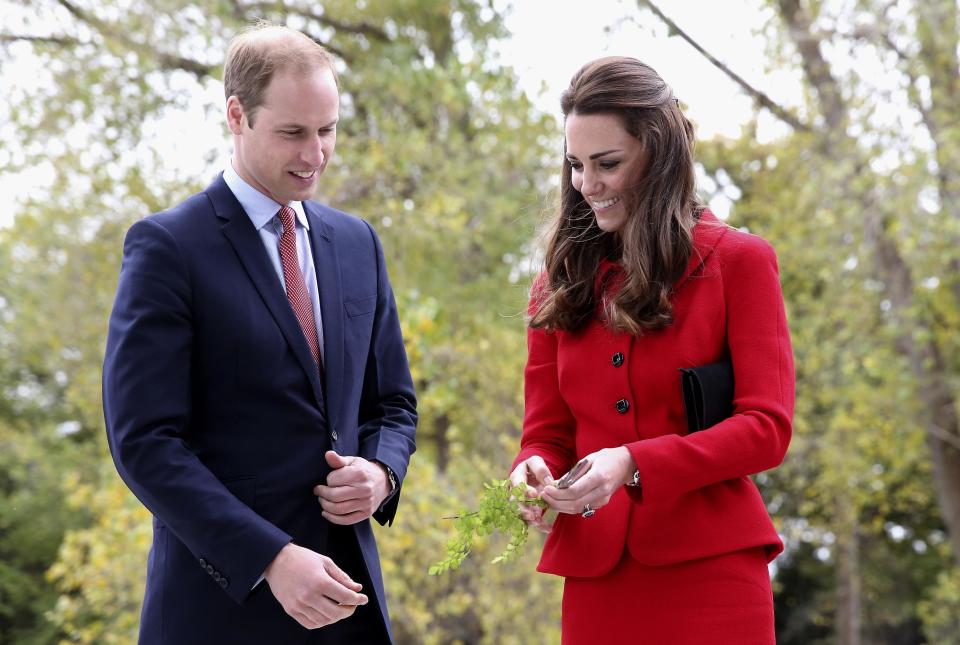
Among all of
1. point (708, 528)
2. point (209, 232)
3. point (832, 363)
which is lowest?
point (832, 363)

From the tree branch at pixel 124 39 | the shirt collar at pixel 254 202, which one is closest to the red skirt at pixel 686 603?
the shirt collar at pixel 254 202

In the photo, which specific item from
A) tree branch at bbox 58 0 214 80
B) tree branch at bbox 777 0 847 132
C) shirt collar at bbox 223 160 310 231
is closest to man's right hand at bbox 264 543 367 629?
shirt collar at bbox 223 160 310 231

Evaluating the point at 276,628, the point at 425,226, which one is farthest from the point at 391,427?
the point at 425,226

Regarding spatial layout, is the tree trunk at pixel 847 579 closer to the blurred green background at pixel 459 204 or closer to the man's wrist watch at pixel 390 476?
the blurred green background at pixel 459 204

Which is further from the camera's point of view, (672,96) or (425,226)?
(425,226)

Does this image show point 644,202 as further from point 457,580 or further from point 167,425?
point 457,580

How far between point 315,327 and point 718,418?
82cm

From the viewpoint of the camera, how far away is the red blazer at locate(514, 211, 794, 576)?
2166 mm

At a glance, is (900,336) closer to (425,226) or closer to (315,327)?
(425,226)

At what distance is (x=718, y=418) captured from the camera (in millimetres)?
2248

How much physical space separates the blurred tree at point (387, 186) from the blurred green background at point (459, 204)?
0.08 ft

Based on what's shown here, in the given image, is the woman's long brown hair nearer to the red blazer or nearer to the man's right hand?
the red blazer

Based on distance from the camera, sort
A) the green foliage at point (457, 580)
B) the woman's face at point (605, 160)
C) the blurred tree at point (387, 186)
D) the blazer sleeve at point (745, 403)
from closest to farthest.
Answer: the blazer sleeve at point (745, 403) < the woman's face at point (605, 160) < the green foliage at point (457, 580) < the blurred tree at point (387, 186)

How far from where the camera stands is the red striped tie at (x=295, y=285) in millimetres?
2320
